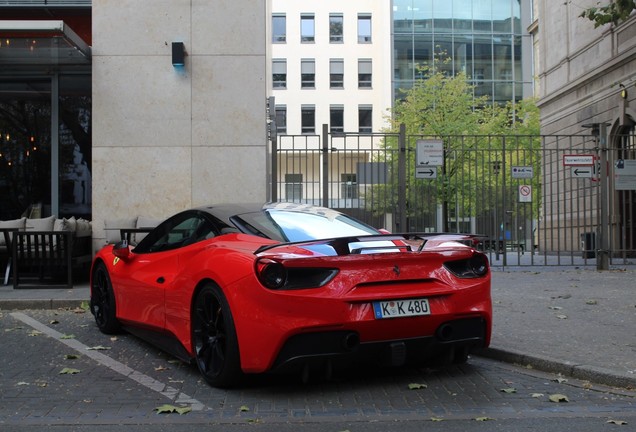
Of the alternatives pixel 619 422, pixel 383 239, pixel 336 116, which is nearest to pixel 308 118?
pixel 336 116

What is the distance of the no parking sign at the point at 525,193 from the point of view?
15.6 metres

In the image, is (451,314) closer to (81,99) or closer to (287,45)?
(81,99)

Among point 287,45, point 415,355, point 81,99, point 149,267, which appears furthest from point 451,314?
point 287,45

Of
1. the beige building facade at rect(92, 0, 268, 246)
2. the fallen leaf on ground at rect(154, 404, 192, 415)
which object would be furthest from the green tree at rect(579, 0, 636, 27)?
the fallen leaf on ground at rect(154, 404, 192, 415)

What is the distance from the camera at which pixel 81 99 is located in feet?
47.3

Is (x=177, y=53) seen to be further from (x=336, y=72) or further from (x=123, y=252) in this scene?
(x=336, y=72)

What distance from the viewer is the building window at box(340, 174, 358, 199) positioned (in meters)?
14.2

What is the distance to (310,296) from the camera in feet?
15.1

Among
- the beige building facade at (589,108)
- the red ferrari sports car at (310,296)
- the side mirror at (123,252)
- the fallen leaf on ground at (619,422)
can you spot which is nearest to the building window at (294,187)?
the beige building facade at (589,108)

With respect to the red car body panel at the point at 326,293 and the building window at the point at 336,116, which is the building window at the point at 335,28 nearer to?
the building window at the point at 336,116

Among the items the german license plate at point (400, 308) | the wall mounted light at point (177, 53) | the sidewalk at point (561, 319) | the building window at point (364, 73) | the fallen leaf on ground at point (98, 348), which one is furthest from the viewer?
the building window at point (364, 73)

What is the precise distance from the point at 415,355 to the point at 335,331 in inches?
31.0

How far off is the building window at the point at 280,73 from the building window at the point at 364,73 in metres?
5.74

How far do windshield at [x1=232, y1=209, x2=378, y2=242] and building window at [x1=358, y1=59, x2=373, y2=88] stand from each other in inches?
1853
